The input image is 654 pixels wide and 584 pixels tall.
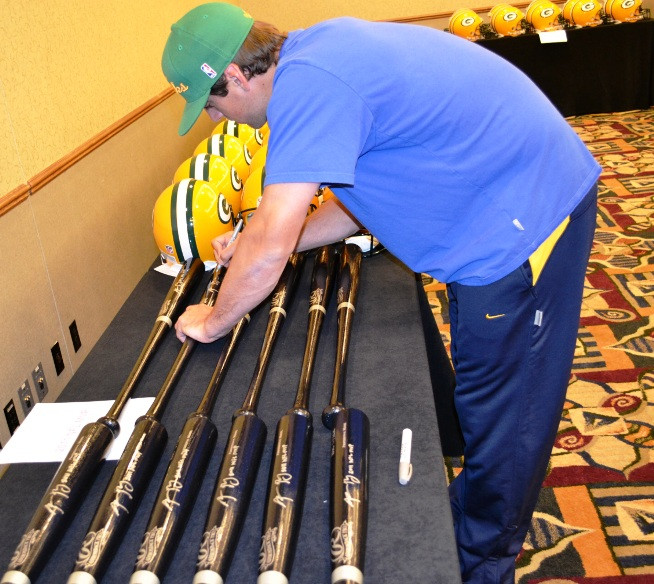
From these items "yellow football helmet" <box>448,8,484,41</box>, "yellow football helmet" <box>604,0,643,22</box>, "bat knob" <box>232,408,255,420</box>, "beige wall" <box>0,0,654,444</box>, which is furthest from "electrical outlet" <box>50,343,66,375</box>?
"yellow football helmet" <box>604,0,643,22</box>

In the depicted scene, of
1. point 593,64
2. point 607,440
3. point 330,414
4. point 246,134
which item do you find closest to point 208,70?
point 330,414

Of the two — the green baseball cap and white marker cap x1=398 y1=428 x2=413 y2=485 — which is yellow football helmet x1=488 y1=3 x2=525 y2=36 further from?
white marker cap x1=398 y1=428 x2=413 y2=485

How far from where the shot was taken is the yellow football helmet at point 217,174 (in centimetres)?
261

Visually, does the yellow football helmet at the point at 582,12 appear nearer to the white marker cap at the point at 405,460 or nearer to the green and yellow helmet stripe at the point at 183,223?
the green and yellow helmet stripe at the point at 183,223

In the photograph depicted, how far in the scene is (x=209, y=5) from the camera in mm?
1569

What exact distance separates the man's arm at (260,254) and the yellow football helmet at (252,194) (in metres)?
0.74

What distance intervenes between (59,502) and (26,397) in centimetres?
71

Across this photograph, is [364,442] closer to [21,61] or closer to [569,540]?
[569,540]

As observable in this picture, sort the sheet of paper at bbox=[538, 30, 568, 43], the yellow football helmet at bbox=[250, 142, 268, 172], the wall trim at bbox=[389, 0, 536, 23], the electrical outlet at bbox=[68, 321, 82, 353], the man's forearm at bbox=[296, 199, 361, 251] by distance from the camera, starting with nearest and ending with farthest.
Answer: the man's forearm at bbox=[296, 199, 361, 251]
the electrical outlet at bbox=[68, 321, 82, 353]
the yellow football helmet at bbox=[250, 142, 268, 172]
the sheet of paper at bbox=[538, 30, 568, 43]
the wall trim at bbox=[389, 0, 536, 23]

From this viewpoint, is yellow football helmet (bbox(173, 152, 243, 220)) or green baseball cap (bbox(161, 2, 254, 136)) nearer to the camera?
green baseball cap (bbox(161, 2, 254, 136))

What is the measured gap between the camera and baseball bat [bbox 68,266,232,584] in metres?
1.18

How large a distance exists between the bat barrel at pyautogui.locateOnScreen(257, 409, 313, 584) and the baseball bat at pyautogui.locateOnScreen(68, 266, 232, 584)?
274 mm

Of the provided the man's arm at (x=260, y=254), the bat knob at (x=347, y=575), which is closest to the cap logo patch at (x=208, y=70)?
the man's arm at (x=260, y=254)

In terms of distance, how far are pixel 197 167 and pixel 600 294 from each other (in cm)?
229
